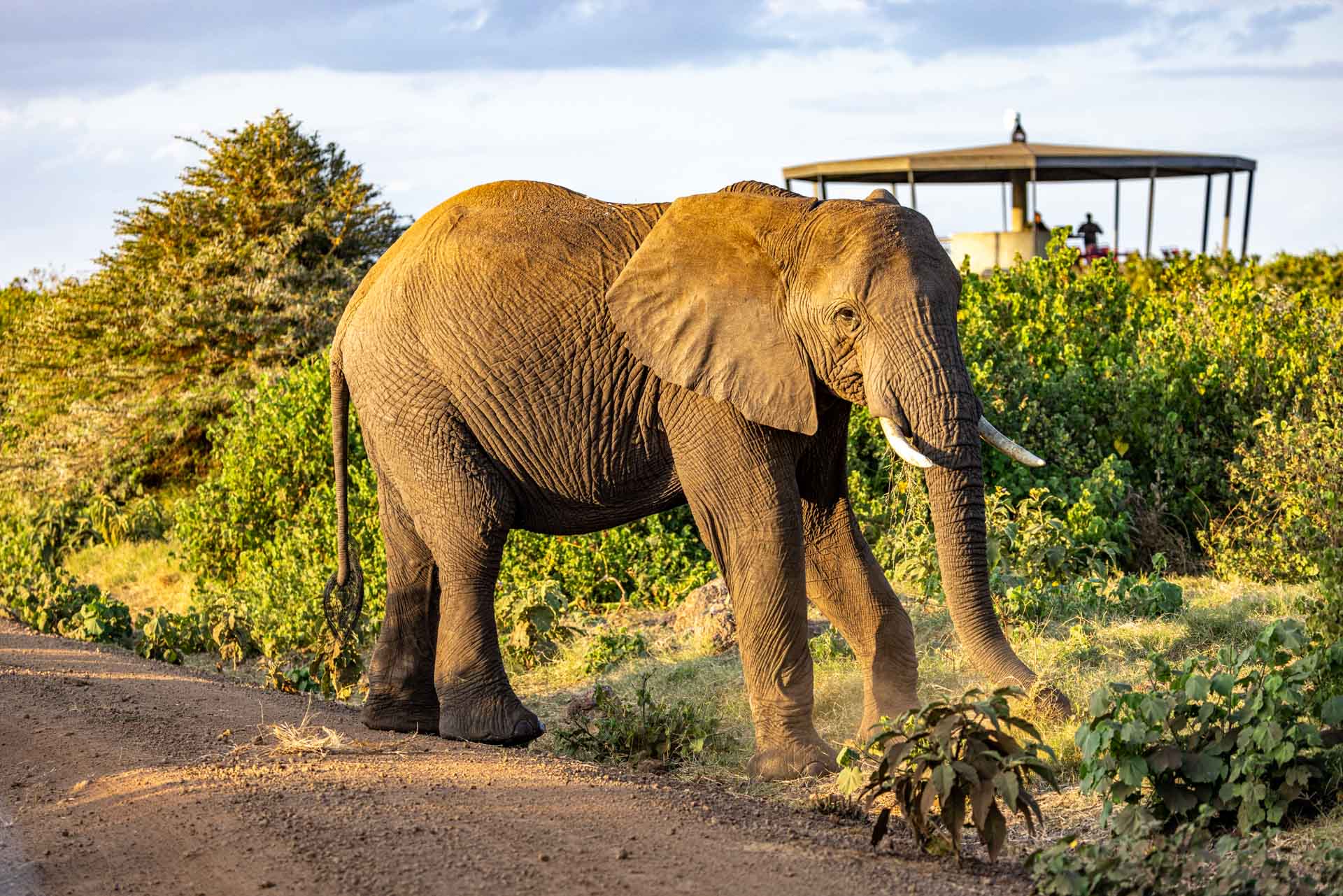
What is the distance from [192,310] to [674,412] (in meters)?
10.5

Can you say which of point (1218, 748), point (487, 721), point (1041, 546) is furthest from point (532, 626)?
point (1218, 748)

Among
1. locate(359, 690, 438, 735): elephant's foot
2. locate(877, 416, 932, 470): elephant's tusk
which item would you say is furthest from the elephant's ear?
locate(359, 690, 438, 735): elephant's foot

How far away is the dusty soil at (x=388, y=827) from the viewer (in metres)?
4.42

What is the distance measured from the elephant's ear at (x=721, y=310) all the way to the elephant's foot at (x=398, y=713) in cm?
210

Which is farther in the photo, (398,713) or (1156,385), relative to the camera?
(1156,385)

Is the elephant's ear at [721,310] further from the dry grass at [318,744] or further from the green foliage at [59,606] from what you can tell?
the green foliage at [59,606]

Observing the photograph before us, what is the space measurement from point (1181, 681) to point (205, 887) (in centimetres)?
318

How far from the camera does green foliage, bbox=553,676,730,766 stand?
22.1 ft

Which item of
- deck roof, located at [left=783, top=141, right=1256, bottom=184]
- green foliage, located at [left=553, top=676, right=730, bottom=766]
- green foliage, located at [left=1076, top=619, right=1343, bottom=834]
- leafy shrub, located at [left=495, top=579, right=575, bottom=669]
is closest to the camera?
green foliage, located at [left=1076, top=619, right=1343, bottom=834]

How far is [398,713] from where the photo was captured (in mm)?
6934

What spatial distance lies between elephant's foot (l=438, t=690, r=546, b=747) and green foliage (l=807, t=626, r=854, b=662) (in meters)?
2.10

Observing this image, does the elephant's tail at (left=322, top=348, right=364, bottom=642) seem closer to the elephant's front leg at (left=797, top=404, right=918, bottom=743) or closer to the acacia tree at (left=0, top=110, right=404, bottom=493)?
the elephant's front leg at (left=797, top=404, right=918, bottom=743)

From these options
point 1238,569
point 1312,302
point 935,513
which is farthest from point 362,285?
point 1312,302

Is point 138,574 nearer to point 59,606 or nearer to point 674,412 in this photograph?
point 59,606
